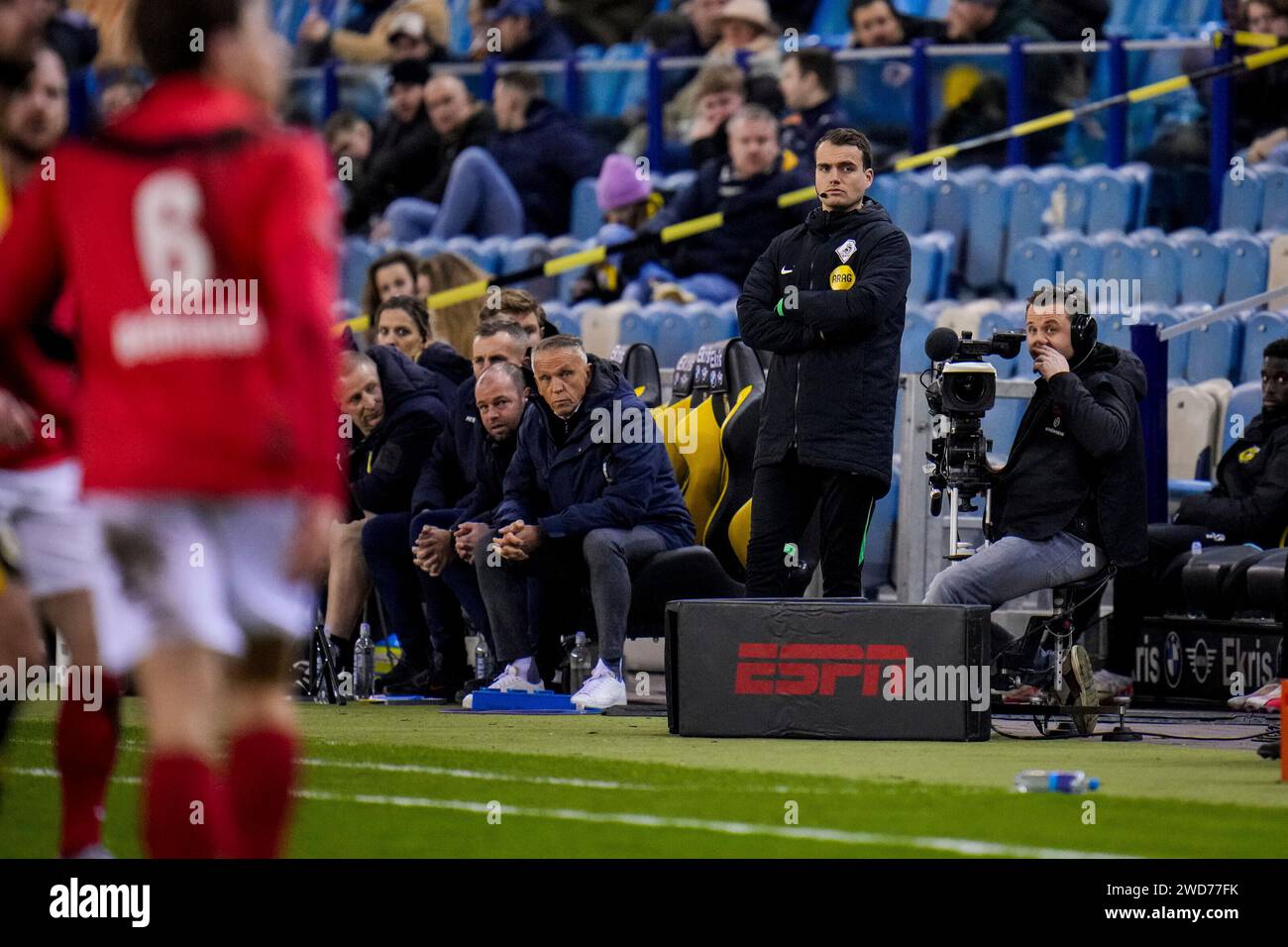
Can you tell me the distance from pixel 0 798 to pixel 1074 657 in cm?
396

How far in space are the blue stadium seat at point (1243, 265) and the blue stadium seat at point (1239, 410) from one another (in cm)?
160

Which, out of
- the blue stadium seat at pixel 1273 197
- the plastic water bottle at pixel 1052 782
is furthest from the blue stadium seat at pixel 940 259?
the plastic water bottle at pixel 1052 782

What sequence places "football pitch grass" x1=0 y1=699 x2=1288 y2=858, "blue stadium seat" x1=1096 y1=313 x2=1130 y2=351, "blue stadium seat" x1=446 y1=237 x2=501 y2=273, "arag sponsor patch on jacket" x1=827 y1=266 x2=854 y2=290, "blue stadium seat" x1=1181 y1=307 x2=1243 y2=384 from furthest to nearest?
"blue stadium seat" x1=446 y1=237 x2=501 y2=273 < "blue stadium seat" x1=1181 y1=307 x2=1243 y2=384 < "blue stadium seat" x1=1096 y1=313 x2=1130 y2=351 < "arag sponsor patch on jacket" x1=827 y1=266 x2=854 y2=290 < "football pitch grass" x1=0 y1=699 x2=1288 y2=858

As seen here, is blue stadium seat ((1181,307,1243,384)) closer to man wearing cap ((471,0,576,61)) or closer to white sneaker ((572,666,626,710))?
white sneaker ((572,666,626,710))

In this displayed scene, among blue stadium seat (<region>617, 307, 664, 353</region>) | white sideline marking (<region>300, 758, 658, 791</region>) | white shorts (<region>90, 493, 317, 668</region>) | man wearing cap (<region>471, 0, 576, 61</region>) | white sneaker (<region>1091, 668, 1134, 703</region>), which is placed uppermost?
man wearing cap (<region>471, 0, 576, 61</region>)

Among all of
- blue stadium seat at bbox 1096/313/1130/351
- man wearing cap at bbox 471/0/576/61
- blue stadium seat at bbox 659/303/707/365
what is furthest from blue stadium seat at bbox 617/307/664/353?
man wearing cap at bbox 471/0/576/61

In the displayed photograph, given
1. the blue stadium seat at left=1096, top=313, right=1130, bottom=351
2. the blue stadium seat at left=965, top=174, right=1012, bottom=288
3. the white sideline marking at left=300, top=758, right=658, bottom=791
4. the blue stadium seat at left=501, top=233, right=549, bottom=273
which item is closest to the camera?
the white sideline marking at left=300, top=758, right=658, bottom=791

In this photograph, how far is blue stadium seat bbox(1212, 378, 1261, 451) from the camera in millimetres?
11023

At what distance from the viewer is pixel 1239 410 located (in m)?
11.2

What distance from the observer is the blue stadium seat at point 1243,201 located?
44.1 feet

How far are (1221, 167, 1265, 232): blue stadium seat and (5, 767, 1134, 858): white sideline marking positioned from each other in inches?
344
